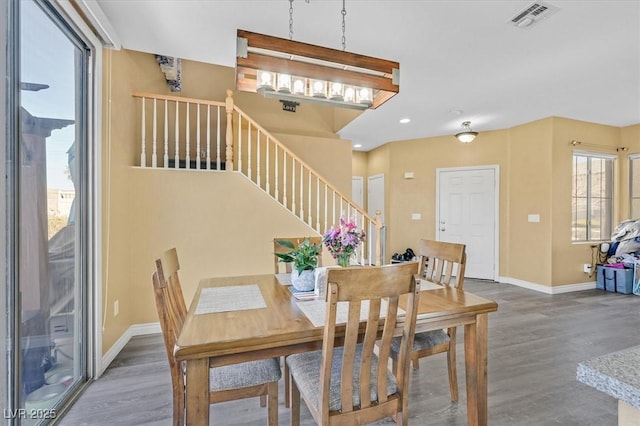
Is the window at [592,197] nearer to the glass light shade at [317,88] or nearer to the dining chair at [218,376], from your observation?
the glass light shade at [317,88]

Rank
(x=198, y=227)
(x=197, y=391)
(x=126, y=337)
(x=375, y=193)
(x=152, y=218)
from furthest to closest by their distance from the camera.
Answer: (x=375, y=193) → (x=198, y=227) → (x=152, y=218) → (x=126, y=337) → (x=197, y=391)

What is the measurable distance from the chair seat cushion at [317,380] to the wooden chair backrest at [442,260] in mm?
870

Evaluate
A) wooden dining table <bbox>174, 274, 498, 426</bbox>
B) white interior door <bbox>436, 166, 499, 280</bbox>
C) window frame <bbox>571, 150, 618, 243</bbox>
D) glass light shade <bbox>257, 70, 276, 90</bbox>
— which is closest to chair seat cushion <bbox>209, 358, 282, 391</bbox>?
wooden dining table <bbox>174, 274, 498, 426</bbox>

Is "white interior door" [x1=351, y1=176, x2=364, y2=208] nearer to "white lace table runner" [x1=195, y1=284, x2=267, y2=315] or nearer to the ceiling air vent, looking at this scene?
the ceiling air vent

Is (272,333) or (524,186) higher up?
(524,186)

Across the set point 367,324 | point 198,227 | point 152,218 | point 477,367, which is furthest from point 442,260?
point 152,218

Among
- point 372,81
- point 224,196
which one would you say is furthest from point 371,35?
point 224,196

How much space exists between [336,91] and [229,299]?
136 cm

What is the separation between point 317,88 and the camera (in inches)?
69.7

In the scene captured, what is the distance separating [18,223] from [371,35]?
258 centimetres

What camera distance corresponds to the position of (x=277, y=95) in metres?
1.74

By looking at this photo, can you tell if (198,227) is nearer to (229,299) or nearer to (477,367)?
(229,299)

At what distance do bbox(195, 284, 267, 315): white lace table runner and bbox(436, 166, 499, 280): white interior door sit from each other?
4.61 m

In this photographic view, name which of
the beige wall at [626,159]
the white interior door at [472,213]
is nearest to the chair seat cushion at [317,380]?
the white interior door at [472,213]
